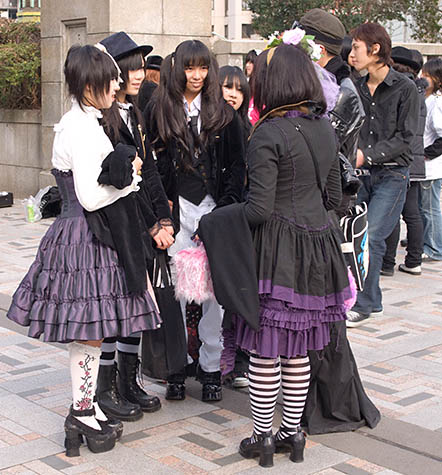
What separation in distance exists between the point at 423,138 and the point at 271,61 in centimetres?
454

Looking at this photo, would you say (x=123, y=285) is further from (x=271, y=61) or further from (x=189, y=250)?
(x=271, y=61)

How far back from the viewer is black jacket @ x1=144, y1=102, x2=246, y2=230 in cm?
450

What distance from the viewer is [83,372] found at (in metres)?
3.76

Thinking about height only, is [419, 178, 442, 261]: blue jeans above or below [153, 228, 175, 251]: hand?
below

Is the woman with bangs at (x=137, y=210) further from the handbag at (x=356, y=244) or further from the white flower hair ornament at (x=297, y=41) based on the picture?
the handbag at (x=356, y=244)

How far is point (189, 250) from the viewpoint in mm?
3844

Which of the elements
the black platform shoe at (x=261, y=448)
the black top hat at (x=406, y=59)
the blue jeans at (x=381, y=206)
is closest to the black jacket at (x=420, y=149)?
the black top hat at (x=406, y=59)

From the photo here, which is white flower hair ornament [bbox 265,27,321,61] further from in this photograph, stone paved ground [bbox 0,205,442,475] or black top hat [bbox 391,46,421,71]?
black top hat [bbox 391,46,421,71]

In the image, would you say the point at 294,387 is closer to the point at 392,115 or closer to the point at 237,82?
the point at 237,82

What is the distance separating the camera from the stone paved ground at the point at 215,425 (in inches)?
147

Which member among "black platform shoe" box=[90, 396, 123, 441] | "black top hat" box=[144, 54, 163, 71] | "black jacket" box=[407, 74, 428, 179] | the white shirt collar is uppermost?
"black top hat" box=[144, 54, 163, 71]

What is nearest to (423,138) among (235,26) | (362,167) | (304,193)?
(362,167)

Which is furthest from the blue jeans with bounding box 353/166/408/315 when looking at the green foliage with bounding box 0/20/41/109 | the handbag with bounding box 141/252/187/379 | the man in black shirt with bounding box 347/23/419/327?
the green foliage with bounding box 0/20/41/109

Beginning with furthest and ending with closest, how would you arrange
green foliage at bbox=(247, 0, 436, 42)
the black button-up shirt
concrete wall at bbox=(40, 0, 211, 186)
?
green foliage at bbox=(247, 0, 436, 42)
concrete wall at bbox=(40, 0, 211, 186)
the black button-up shirt
